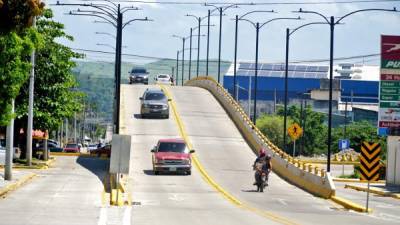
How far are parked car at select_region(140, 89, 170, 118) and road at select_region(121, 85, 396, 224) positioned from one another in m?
0.65

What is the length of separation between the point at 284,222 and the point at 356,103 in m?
153

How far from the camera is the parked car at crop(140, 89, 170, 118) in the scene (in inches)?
2596

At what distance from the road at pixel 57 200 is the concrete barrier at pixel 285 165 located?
32.1 feet

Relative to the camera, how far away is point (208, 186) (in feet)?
132

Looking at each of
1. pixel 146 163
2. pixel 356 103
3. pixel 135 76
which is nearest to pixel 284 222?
pixel 146 163

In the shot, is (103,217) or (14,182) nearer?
(103,217)

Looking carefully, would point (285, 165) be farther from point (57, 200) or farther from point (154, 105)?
point (57, 200)

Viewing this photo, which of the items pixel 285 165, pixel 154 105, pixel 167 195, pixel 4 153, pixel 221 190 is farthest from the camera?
pixel 154 105

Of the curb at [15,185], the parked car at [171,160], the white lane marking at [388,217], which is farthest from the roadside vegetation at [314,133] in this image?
the white lane marking at [388,217]

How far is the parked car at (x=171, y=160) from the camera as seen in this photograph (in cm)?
4512

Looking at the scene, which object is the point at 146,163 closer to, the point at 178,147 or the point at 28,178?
the point at 178,147

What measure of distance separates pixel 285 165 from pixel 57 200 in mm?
20054

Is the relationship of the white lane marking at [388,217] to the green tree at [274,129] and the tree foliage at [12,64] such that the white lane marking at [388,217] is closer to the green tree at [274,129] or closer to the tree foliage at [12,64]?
the tree foliage at [12,64]

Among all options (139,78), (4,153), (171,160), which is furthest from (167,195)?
(139,78)
